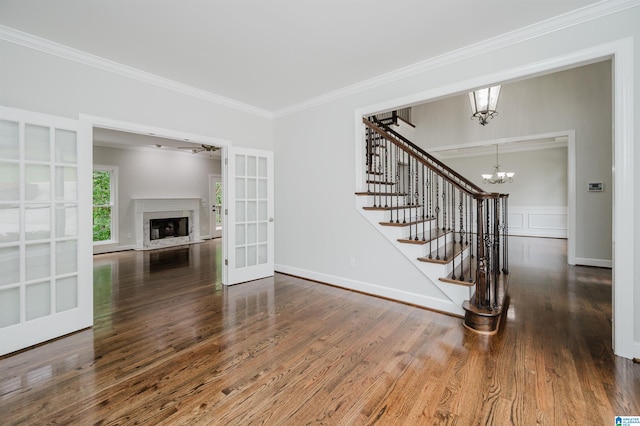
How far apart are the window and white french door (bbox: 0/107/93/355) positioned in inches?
207

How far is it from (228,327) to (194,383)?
2.81 ft

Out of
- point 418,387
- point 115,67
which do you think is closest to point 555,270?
point 418,387

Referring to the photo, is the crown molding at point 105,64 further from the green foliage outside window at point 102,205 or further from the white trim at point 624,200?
the green foliage outside window at point 102,205

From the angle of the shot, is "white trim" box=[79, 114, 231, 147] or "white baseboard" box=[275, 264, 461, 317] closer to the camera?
"white trim" box=[79, 114, 231, 147]

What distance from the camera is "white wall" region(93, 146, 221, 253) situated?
725 cm

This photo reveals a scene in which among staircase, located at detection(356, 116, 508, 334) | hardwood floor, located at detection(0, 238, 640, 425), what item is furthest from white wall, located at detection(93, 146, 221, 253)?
staircase, located at detection(356, 116, 508, 334)

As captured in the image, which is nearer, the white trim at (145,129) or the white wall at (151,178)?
the white trim at (145,129)

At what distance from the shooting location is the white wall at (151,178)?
7250mm

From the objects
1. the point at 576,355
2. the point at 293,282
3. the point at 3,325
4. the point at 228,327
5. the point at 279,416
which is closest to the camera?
the point at 279,416

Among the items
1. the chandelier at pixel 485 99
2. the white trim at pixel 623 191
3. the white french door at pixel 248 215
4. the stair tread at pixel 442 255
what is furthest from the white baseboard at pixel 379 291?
the chandelier at pixel 485 99

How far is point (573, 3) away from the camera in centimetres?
220

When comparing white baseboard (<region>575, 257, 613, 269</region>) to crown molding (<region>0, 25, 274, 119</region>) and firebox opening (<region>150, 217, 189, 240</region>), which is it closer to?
crown molding (<region>0, 25, 274, 119</region>)

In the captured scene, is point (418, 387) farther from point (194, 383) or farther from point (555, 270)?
point (555, 270)

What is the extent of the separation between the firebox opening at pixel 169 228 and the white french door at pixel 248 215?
16.1 feet
